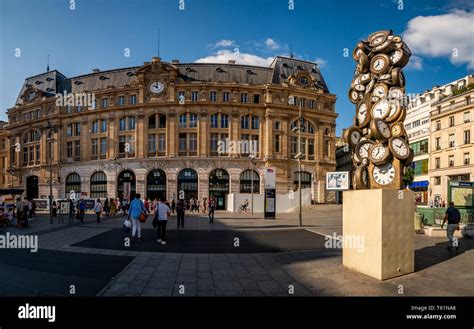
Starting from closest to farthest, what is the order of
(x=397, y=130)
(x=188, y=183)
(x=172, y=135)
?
(x=397, y=130) → (x=188, y=183) → (x=172, y=135)

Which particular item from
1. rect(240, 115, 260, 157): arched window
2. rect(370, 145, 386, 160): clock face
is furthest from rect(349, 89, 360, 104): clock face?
rect(240, 115, 260, 157): arched window

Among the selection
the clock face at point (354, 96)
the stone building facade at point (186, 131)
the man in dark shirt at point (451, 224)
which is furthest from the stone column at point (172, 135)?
the man in dark shirt at point (451, 224)

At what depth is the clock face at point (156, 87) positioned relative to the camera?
45438 millimetres

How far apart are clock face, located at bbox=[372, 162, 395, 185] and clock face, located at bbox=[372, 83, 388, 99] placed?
6.17ft

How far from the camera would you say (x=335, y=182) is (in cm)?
2095

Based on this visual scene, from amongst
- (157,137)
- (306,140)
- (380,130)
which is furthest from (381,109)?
(306,140)

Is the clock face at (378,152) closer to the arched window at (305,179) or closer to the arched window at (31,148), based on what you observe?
the arched window at (305,179)

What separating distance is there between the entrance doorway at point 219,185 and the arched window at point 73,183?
2335 cm

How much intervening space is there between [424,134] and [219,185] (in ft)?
131

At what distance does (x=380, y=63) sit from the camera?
25.2 ft

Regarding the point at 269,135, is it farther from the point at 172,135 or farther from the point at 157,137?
the point at 157,137

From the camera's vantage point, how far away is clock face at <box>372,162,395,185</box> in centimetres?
713

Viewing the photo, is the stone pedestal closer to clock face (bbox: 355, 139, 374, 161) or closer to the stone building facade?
clock face (bbox: 355, 139, 374, 161)

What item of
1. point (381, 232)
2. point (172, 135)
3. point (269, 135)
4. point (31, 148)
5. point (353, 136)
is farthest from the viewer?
point (31, 148)
